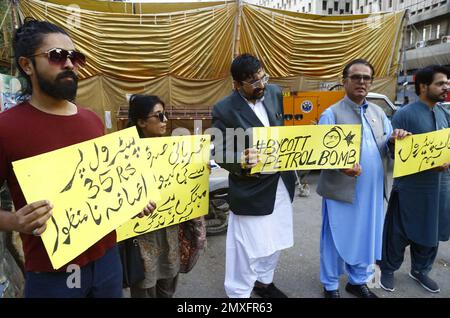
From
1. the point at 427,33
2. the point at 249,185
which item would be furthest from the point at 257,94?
the point at 427,33

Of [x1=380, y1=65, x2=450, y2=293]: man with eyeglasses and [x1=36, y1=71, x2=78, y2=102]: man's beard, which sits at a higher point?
[x1=36, y1=71, x2=78, y2=102]: man's beard

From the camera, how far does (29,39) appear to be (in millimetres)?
1328

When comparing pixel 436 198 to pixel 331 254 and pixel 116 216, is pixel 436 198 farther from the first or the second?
pixel 116 216

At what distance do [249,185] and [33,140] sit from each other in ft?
4.51

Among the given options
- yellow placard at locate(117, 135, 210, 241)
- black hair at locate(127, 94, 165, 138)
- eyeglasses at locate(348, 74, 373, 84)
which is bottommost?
yellow placard at locate(117, 135, 210, 241)

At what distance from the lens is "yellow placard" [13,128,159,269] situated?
3.98 feet

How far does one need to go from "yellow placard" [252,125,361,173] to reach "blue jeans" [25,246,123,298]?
1025 mm

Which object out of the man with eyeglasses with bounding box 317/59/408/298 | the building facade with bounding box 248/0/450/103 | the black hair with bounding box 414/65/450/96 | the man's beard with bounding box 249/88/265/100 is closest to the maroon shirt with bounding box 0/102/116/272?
the man's beard with bounding box 249/88/265/100

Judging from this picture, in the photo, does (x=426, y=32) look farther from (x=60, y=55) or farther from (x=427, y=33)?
(x=60, y=55)

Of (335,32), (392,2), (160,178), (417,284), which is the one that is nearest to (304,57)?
(335,32)

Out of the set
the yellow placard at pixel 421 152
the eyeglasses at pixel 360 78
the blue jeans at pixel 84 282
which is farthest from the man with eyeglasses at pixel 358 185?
the blue jeans at pixel 84 282

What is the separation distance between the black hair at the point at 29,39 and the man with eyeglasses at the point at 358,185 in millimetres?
1873

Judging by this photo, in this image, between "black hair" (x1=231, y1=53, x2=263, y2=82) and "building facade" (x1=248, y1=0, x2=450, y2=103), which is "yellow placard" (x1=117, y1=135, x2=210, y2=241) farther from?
"building facade" (x1=248, y1=0, x2=450, y2=103)

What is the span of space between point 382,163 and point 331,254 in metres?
0.82
